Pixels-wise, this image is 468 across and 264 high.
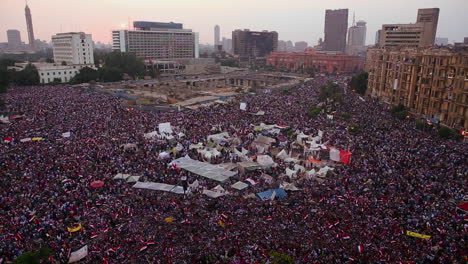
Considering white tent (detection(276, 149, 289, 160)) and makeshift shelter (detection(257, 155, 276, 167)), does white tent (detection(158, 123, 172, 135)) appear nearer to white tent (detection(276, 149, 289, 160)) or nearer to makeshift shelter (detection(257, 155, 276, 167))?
makeshift shelter (detection(257, 155, 276, 167))

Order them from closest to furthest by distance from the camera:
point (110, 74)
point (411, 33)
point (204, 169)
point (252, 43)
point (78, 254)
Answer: point (78, 254) → point (204, 169) → point (110, 74) → point (411, 33) → point (252, 43)

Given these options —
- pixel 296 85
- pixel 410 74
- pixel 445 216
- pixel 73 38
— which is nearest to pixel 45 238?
pixel 445 216

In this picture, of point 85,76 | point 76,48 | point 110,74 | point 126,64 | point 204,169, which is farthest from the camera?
point 76,48

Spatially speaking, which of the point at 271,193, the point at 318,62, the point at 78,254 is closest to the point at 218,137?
the point at 271,193

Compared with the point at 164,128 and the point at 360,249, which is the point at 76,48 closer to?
the point at 164,128

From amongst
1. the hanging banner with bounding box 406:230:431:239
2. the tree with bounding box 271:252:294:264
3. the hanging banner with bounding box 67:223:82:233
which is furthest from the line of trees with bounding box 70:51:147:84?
the hanging banner with bounding box 406:230:431:239

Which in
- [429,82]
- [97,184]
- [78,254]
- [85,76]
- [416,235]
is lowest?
[78,254]

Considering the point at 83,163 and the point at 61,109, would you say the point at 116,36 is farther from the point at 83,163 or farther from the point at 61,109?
the point at 83,163

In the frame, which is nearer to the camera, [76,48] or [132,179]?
[132,179]
